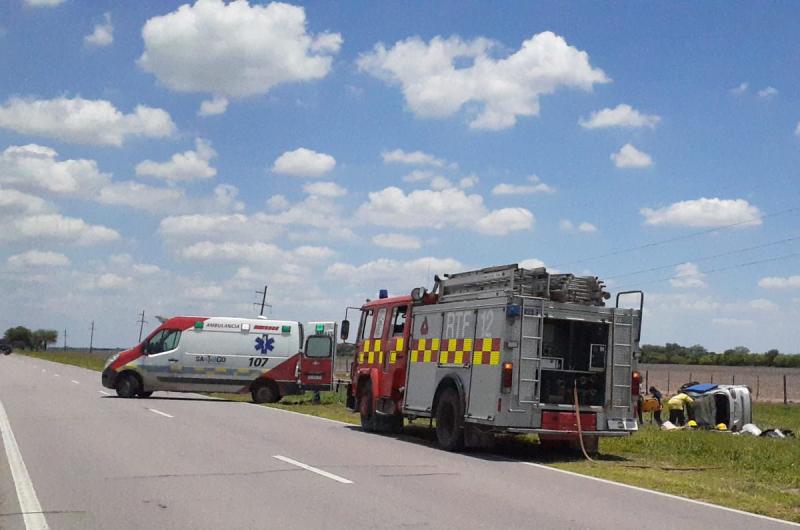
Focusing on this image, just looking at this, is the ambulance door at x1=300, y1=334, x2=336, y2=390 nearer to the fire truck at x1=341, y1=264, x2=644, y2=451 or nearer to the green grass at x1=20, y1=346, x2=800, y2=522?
the green grass at x1=20, y1=346, x2=800, y2=522

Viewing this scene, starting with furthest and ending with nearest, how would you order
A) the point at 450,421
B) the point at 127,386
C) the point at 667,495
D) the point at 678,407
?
the point at 127,386
the point at 678,407
the point at 450,421
the point at 667,495

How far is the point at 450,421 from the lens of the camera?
14242mm

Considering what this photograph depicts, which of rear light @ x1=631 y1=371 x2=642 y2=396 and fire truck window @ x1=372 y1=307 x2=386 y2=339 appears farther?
fire truck window @ x1=372 y1=307 x2=386 y2=339

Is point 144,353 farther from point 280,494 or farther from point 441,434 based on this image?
point 280,494

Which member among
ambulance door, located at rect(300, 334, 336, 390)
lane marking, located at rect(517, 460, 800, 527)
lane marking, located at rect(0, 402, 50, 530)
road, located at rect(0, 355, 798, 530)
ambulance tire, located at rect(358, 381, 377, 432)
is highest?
ambulance door, located at rect(300, 334, 336, 390)

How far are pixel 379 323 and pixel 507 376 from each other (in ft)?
16.6

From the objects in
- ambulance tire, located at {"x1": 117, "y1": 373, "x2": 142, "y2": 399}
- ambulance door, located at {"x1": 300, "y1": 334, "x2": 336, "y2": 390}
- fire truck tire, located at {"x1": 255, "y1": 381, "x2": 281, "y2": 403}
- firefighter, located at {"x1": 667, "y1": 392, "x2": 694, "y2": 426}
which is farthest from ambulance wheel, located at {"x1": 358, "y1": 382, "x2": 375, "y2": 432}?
ambulance tire, located at {"x1": 117, "y1": 373, "x2": 142, "y2": 399}

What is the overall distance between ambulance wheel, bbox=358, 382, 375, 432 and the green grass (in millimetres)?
800

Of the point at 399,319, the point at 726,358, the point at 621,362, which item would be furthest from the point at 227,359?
the point at 726,358

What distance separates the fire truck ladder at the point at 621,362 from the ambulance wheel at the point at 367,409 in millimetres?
5220

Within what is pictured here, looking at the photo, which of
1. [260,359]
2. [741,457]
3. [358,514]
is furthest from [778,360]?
[358,514]

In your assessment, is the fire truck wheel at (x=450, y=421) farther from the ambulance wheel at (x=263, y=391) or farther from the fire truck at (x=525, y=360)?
the ambulance wheel at (x=263, y=391)

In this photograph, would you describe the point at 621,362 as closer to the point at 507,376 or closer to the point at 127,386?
the point at 507,376

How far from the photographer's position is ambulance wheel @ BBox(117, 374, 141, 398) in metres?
26.4
